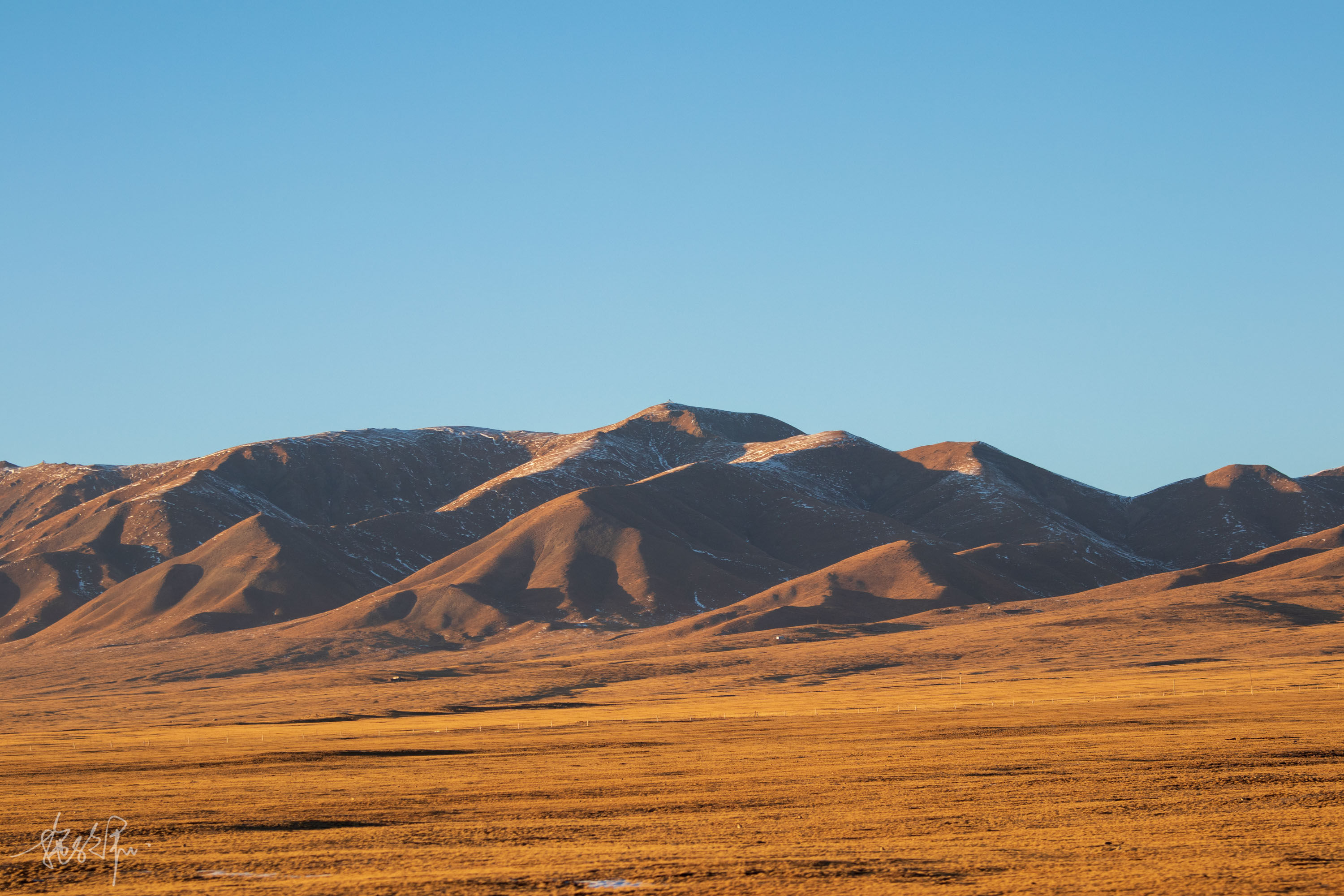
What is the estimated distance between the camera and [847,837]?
29.2 metres

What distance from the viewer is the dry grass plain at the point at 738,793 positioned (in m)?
24.8

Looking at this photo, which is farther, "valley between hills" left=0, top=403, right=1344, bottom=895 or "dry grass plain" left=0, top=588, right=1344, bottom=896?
"valley between hills" left=0, top=403, right=1344, bottom=895

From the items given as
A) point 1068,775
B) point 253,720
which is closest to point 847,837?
point 1068,775
